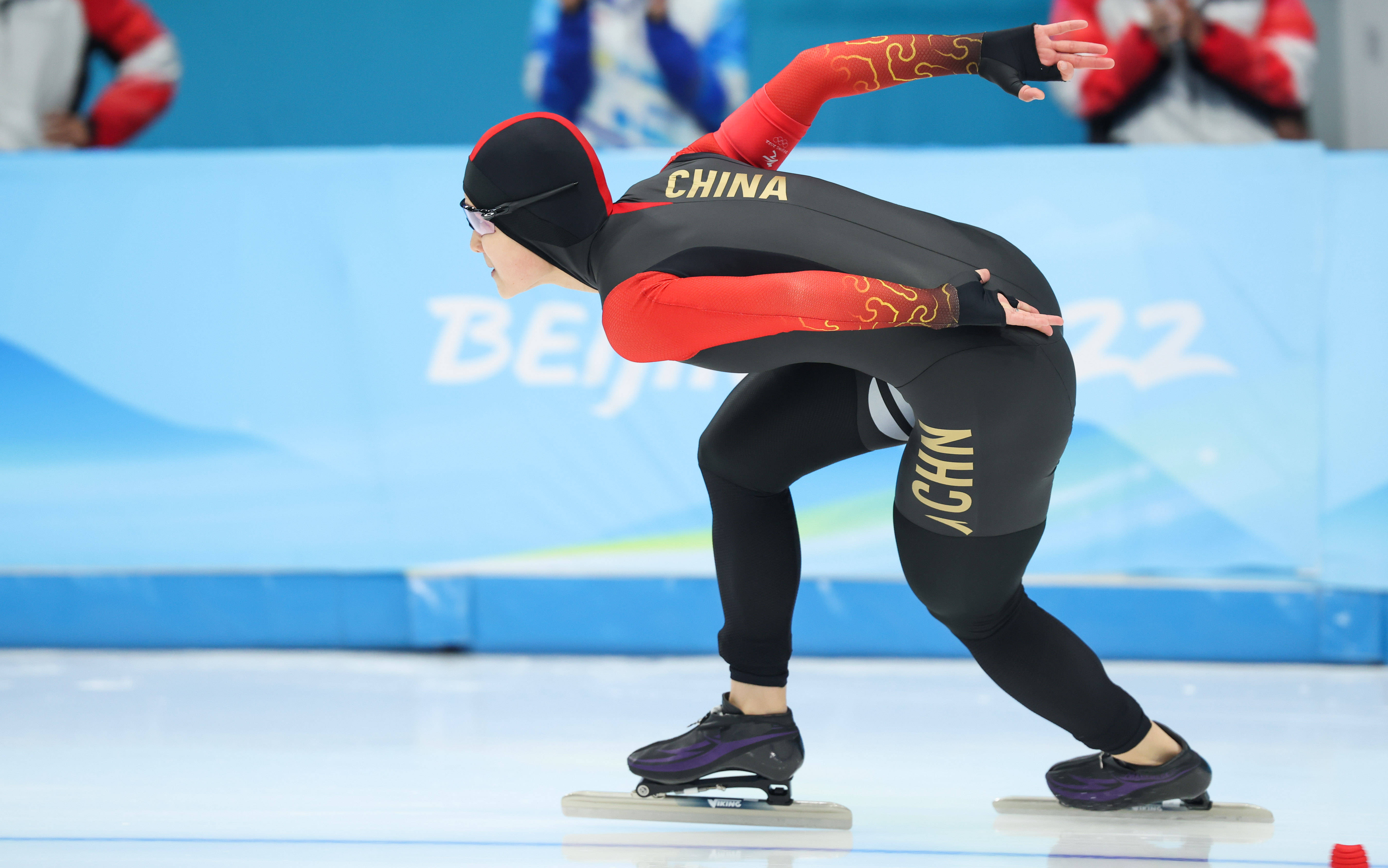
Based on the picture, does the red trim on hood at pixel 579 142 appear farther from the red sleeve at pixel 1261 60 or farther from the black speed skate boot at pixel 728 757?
the red sleeve at pixel 1261 60

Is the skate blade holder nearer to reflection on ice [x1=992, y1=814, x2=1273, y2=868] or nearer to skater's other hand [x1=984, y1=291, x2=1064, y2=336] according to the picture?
reflection on ice [x1=992, y1=814, x2=1273, y2=868]

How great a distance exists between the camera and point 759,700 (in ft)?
5.88

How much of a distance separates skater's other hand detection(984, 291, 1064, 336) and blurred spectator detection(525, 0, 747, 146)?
8.22 feet

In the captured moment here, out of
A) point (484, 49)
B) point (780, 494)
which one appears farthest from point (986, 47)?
point (484, 49)

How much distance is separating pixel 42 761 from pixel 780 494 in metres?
1.55

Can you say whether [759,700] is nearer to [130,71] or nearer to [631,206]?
[631,206]

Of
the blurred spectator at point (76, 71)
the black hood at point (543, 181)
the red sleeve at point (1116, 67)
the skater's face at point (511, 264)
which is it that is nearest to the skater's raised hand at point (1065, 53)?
the black hood at point (543, 181)

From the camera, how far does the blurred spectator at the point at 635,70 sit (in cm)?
375

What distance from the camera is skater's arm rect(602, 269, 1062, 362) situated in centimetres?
137

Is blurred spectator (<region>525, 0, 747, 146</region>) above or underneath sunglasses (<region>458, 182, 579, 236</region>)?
above

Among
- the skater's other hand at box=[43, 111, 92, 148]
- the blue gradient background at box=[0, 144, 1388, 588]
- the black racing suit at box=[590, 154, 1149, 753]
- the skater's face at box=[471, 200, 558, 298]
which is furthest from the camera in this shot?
the skater's other hand at box=[43, 111, 92, 148]

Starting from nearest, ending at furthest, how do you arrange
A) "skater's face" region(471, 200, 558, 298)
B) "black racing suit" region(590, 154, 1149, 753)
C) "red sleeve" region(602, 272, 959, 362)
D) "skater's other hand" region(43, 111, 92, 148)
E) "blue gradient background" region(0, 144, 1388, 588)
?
"red sleeve" region(602, 272, 959, 362) → "black racing suit" region(590, 154, 1149, 753) → "skater's face" region(471, 200, 558, 298) → "blue gradient background" region(0, 144, 1388, 588) → "skater's other hand" region(43, 111, 92, 148)

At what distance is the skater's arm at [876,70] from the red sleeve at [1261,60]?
7.53 ft

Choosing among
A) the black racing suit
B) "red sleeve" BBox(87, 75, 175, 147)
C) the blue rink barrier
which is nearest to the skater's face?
the black racing suit
